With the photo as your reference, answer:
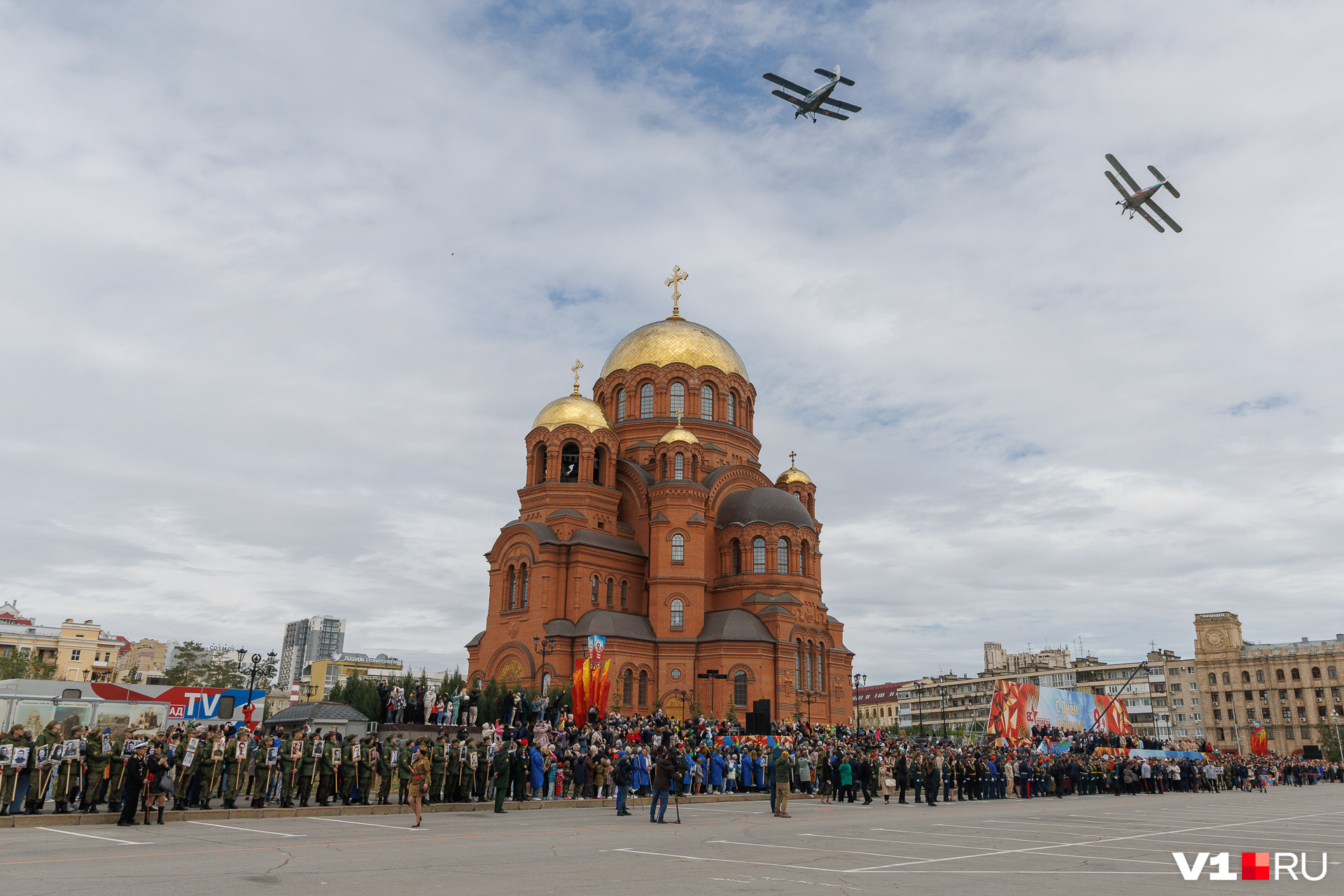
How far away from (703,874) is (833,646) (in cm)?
3939

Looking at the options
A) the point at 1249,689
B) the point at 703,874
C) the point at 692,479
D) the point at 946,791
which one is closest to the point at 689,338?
the point at 692,479

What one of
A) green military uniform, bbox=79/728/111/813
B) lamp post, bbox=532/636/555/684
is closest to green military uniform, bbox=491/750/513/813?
green military uniform, bbox=79/728/111/813

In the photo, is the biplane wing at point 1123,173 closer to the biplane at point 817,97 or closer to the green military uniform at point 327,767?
the biplane at point 817,97

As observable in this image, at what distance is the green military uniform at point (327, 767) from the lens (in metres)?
18.4

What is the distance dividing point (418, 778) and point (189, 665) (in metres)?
63.9

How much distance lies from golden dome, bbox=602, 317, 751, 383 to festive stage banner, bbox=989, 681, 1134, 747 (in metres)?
22.4

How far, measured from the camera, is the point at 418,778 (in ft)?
54.6

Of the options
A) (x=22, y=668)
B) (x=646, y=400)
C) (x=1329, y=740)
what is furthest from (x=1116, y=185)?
(x=1329, y=740)

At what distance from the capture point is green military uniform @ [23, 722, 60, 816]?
600 inches

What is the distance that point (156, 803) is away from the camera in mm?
16000

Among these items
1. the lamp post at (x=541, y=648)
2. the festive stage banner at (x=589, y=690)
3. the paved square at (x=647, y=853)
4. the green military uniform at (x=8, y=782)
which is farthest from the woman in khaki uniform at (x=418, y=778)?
the lamp post at (x=541, y=648)

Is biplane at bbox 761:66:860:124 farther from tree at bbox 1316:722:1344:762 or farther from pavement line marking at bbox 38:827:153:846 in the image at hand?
tree at bbox 1316:722:1344:762

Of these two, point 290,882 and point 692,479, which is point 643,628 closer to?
point 692,479

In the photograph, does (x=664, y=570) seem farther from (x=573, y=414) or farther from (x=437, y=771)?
(x=437, y=771)
